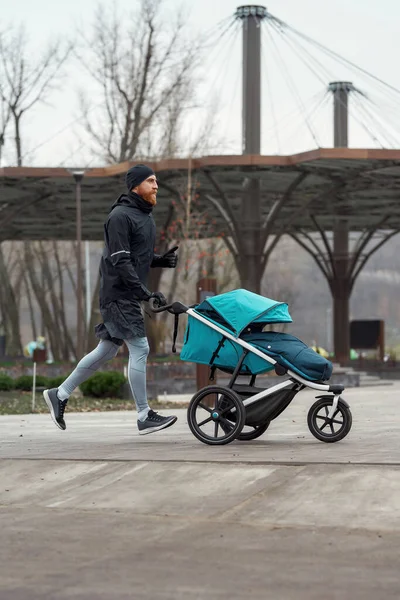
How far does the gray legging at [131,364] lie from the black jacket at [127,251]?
303mm

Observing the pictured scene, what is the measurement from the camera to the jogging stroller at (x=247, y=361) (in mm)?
7973

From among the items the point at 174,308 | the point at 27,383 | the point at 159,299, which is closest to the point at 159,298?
the point at 159,299

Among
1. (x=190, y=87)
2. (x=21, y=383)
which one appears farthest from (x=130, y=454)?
(x=190, y=87)

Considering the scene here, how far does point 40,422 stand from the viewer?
38.8 feet

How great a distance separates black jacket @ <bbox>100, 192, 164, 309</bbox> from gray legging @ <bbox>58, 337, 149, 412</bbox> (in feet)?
1.00

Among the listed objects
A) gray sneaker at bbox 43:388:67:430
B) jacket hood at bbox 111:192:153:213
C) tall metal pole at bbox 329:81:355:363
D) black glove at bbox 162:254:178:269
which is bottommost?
gray sneaker at bbox 43:388:67:430

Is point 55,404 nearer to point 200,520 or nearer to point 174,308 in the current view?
point 174,308

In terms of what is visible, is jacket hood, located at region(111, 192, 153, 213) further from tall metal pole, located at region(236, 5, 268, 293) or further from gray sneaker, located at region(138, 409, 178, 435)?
tall metal pole, located at region(236, 5, 268, 293)

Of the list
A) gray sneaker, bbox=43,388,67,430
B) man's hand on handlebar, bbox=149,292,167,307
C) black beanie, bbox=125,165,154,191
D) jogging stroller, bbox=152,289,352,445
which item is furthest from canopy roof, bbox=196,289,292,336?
gray sneaker, bbox=43,388,67,430

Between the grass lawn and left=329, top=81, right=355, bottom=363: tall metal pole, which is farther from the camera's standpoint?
left=329, top=81, right=355, bottom=363: tall metal pole

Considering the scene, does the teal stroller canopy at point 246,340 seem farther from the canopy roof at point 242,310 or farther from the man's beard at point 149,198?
the man's beard at point 149,198

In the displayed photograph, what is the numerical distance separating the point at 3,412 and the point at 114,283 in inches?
→ 289

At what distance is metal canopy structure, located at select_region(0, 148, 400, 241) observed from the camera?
99.5ft

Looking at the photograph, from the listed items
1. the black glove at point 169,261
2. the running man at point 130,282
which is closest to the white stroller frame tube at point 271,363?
the running man at point 130,282
